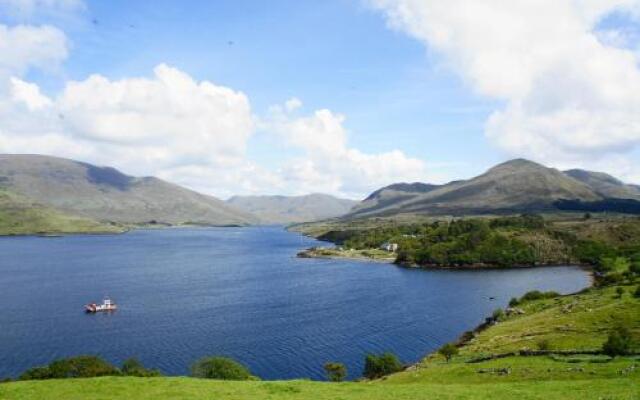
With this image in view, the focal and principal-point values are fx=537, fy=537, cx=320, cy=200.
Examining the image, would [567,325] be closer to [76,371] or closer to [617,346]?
[617,346]

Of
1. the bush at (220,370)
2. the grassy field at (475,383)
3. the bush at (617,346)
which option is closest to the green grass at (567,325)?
the grassy field at (475,383)

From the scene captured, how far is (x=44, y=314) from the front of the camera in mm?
159750

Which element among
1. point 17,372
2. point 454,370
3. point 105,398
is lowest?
point 17,372

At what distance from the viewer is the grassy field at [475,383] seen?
1592 inches

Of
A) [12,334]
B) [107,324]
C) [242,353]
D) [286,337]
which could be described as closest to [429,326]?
[286,337]

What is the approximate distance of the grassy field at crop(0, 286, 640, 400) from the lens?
40438mm

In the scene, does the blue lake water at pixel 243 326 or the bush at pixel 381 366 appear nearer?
the bush at pixel 381 366

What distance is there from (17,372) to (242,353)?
43.9m

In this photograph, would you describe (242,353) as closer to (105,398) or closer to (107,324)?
(107,324)

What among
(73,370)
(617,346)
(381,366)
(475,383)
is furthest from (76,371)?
(617,346)

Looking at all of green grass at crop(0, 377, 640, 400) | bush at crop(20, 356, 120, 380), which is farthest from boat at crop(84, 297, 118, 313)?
green grass at crop(0, 377, 640, 400)

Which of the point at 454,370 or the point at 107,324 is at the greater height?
the point at 454,370

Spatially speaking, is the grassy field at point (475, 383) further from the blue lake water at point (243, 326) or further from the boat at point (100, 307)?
the boat at point (100, 307)

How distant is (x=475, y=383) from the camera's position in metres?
57.1
